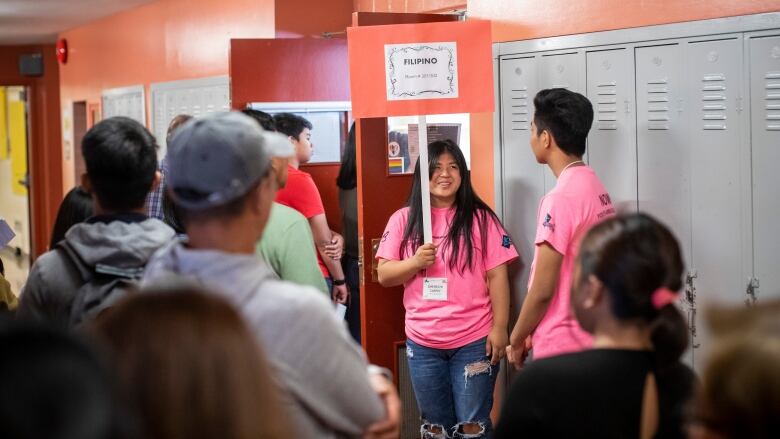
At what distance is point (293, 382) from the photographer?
1645 millimetres

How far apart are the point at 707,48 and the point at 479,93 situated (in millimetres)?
970

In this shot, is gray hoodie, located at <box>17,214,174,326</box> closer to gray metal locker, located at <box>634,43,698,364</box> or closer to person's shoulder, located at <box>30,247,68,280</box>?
person's shoulder, located at <box>30,247,68,280</box>

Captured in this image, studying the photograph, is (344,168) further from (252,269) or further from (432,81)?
(252,269)

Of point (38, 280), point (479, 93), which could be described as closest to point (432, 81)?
point (479, 93)

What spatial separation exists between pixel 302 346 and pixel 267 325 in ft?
0.22

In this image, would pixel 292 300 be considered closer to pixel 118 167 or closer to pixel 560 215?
pixel 118 167

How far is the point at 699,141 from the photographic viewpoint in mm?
3568

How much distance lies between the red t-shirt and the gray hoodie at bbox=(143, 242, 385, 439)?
2.94 meters

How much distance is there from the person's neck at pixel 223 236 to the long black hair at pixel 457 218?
2359mm

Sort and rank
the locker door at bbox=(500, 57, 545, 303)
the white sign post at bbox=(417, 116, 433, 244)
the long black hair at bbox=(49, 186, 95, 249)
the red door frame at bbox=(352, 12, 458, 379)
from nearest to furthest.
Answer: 1. the long black hair at bbox=(49, 186, 95, 249)
2. the white sign post at bbox=(417, 116, 433, 244)
3. the locker door at bbox=(500, 57, 545, 303)
4. the red door frame at bbox=(352, 12, 458, 379)

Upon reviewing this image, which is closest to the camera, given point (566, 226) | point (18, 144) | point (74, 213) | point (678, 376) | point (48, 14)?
point (678, 376)

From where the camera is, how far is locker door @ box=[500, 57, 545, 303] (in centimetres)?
430

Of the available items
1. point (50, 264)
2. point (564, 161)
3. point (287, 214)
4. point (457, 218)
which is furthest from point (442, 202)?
point (50, 264)

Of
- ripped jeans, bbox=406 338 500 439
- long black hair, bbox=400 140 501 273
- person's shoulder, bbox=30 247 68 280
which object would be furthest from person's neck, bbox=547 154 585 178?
person's shoulder, bbox=30 247 68 280
